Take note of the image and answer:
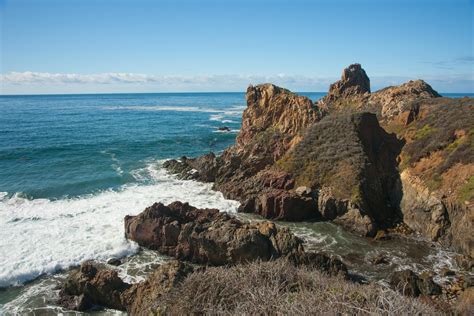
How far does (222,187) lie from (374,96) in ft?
90.7

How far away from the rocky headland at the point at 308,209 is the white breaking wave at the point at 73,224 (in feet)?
5.61

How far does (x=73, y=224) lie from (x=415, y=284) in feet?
76.1

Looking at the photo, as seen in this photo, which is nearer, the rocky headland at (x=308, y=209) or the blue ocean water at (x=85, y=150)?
the rocky headland at (x=308, y=209)

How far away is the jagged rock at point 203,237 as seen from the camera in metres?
20.9

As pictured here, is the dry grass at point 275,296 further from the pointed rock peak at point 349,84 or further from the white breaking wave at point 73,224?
the pointed rock peak at point 349,84

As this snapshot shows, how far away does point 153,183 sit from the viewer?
3916 cm

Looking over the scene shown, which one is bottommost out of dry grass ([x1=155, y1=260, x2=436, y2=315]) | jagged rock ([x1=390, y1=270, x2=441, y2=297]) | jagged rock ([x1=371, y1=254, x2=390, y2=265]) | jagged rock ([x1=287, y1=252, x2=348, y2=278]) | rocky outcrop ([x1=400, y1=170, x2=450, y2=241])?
jagged rock ([x1=371, y1=254, x2=390, y2=265])

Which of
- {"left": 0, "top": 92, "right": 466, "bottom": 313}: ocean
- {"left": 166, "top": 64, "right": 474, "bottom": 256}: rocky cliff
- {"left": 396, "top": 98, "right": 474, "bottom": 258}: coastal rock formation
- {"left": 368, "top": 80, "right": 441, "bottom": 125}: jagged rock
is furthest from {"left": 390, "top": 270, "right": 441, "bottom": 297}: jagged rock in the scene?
{"left": 368, "top": 80, "right": 441, "bottom": 125}: jagged rock

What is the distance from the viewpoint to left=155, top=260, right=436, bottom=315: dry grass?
9.52m

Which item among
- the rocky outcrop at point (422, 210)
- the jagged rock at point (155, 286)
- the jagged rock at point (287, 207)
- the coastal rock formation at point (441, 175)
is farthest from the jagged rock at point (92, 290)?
the coastal rock formation at point (441, 175)

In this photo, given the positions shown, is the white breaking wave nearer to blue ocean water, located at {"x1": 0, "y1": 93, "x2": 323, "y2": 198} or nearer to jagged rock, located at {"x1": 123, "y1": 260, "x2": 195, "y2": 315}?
blue ocean water, located at {"x1": 0, "y1": 93, "x2": 323, "y2": 198}

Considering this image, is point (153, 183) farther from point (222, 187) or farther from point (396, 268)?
point (396, 268)

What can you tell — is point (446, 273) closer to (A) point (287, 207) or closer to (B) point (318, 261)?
(B) point (318, 261)

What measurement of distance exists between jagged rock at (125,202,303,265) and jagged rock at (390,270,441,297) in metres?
5.23
